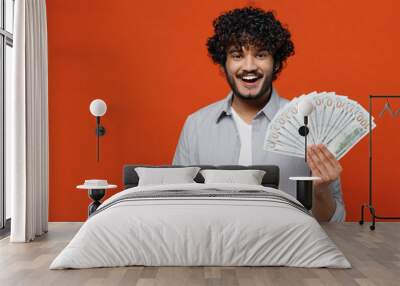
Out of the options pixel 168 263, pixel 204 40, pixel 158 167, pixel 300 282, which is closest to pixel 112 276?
pixel 168 263

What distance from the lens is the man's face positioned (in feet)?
21.7

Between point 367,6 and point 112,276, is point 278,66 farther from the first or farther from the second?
point 112,276

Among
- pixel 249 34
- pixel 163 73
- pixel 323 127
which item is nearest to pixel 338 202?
pixel 323 127

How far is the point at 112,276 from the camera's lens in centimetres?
386

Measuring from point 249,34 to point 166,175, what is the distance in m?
1.94

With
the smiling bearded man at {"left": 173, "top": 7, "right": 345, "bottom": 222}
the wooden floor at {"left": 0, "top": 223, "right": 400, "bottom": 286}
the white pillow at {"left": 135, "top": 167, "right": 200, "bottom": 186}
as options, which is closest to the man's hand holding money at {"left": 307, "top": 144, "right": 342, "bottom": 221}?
the smiling bearded man at {"left": 173, "top": 7, "right": 345, "bottom": 222}

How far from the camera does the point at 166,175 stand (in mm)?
6152

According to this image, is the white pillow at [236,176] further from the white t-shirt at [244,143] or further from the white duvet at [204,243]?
the white duvet at [204,243]

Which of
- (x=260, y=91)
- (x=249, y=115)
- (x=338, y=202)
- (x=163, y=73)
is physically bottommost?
(x=338, y=202)

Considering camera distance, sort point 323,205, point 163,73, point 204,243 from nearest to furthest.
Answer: point 204,243 → point 323,205 → point 163,73

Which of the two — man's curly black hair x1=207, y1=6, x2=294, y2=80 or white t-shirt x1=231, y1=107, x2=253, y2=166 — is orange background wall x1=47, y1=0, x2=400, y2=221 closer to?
man's curly black hair x1=207, y1=6, x2=294, y2=80

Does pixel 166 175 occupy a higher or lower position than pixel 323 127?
lower

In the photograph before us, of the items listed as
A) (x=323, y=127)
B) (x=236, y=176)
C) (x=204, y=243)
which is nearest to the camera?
(x=204, y=243)

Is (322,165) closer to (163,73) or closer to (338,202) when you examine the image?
(338,202)
